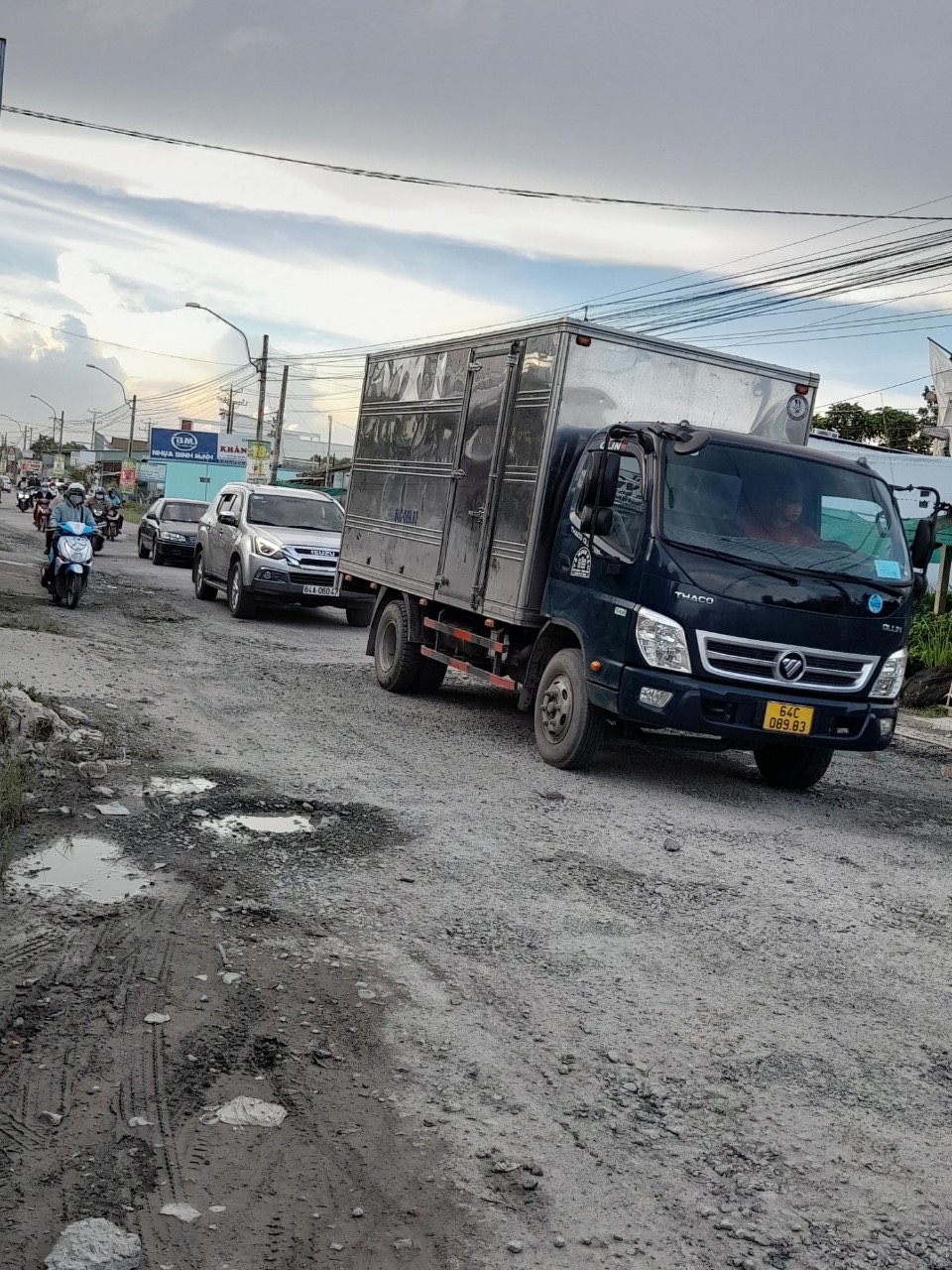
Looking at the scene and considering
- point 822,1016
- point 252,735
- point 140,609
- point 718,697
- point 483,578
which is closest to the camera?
point 822,1016

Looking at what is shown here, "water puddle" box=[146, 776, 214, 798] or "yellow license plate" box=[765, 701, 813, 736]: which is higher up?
"yellow license plate" box=[765, 701, 813, 736]

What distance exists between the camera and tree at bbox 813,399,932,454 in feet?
165

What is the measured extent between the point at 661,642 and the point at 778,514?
1.24 m

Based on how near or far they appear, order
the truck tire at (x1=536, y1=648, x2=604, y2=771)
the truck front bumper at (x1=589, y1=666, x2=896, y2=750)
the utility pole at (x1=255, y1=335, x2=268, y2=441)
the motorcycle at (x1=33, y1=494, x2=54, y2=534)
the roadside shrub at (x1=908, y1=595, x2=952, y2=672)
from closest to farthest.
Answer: the truck front bumper at (x1=589, y1=666, x2=896, y2=750) < the truck tire at (x1=536, y1=648, x2=604, y2=771) < the roadside shrub at (x1=908, y1=595, x2=952, y2=672) < the motorcycle at (x1=33, y1=494, x2=54, y2=534) < the utility pole at (x1=255, y1=335, x2=268, y2=441)

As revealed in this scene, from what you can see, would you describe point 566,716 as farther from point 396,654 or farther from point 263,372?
point 263,372

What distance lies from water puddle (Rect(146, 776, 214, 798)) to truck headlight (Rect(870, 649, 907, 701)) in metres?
4.27

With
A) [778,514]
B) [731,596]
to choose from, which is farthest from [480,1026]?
[778,514]

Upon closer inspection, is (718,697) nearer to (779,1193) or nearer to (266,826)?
(266,826)

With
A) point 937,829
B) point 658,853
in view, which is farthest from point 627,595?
point 937,829

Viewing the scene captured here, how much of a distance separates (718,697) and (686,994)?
3.37 metres

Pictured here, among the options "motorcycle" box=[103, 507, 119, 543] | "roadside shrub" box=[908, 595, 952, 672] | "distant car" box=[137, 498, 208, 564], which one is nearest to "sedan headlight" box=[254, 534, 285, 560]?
"roadside shrub" box=[908, 595, 952, 672]

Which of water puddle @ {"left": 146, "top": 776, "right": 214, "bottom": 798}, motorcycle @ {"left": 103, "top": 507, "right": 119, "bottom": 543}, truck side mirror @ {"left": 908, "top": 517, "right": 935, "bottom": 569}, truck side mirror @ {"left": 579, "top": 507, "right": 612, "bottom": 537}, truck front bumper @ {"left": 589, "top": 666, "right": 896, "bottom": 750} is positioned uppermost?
truck side mirror @ {"left": 908, "top": 517, "right": 935, "bottom": 569}

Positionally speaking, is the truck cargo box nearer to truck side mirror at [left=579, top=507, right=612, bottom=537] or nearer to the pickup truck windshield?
truck side mirror at [left=579, top=507, right=612, bottom=537]

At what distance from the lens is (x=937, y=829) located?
7.95 metres
